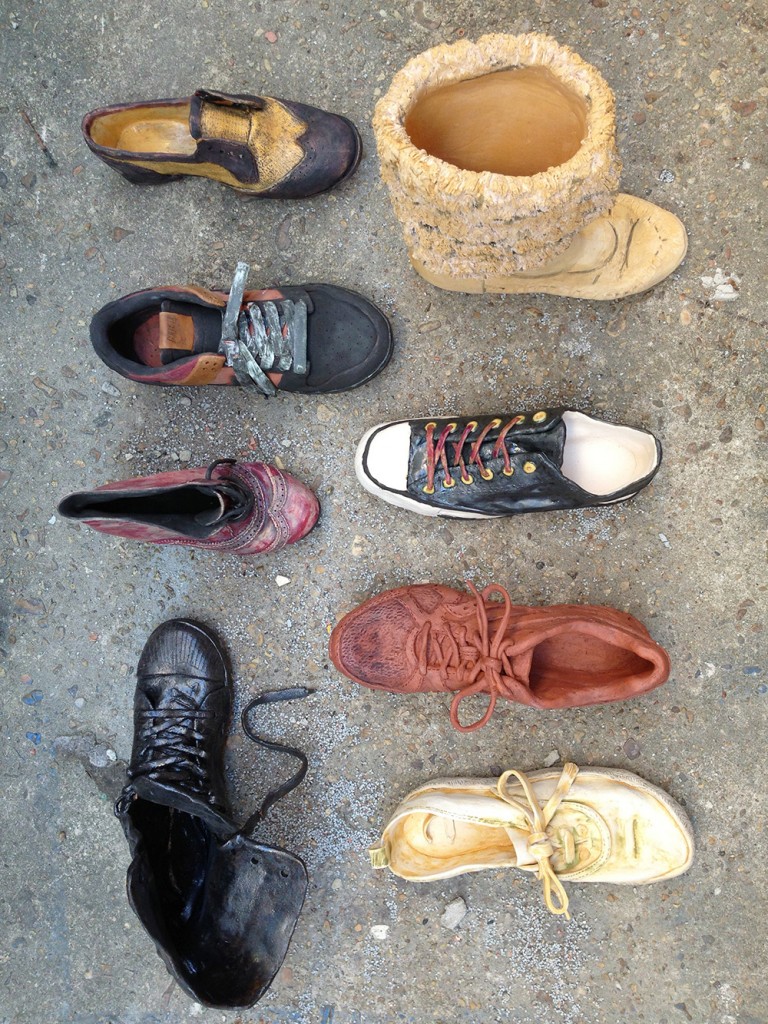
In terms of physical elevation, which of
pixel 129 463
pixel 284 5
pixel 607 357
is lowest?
pixel 129 463

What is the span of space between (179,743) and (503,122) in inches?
76.2

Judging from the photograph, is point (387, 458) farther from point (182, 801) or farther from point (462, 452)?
point (182, 801)

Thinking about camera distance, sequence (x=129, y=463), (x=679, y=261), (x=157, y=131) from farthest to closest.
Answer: (x=129, y=463)
(x=157, y=131)
(x=679, y=261)

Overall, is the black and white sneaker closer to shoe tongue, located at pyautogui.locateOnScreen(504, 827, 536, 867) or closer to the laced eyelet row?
the laced eyelet row

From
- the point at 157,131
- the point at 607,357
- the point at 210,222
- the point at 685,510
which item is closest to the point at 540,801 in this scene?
the point at 685,510

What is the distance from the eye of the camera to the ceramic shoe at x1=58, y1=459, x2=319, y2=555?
1.68 m

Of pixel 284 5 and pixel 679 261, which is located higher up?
pixel 284 5

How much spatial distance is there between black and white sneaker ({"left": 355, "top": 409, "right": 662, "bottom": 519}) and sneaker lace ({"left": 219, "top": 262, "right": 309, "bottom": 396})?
377mm

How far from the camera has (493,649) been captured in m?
1.81

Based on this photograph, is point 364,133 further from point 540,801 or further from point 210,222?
point 540,801

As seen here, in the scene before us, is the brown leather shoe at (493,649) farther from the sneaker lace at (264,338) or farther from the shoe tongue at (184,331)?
the shoe tongue at (184,331)

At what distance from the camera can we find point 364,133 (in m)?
2.04

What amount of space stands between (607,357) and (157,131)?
62.4 inches

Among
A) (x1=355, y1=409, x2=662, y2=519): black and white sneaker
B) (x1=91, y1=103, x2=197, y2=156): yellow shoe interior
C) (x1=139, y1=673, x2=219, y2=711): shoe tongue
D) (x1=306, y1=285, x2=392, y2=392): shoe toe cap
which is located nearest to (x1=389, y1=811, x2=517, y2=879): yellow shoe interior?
(x1=139, y1=673, x2=219, y2=711): shoe tongue
